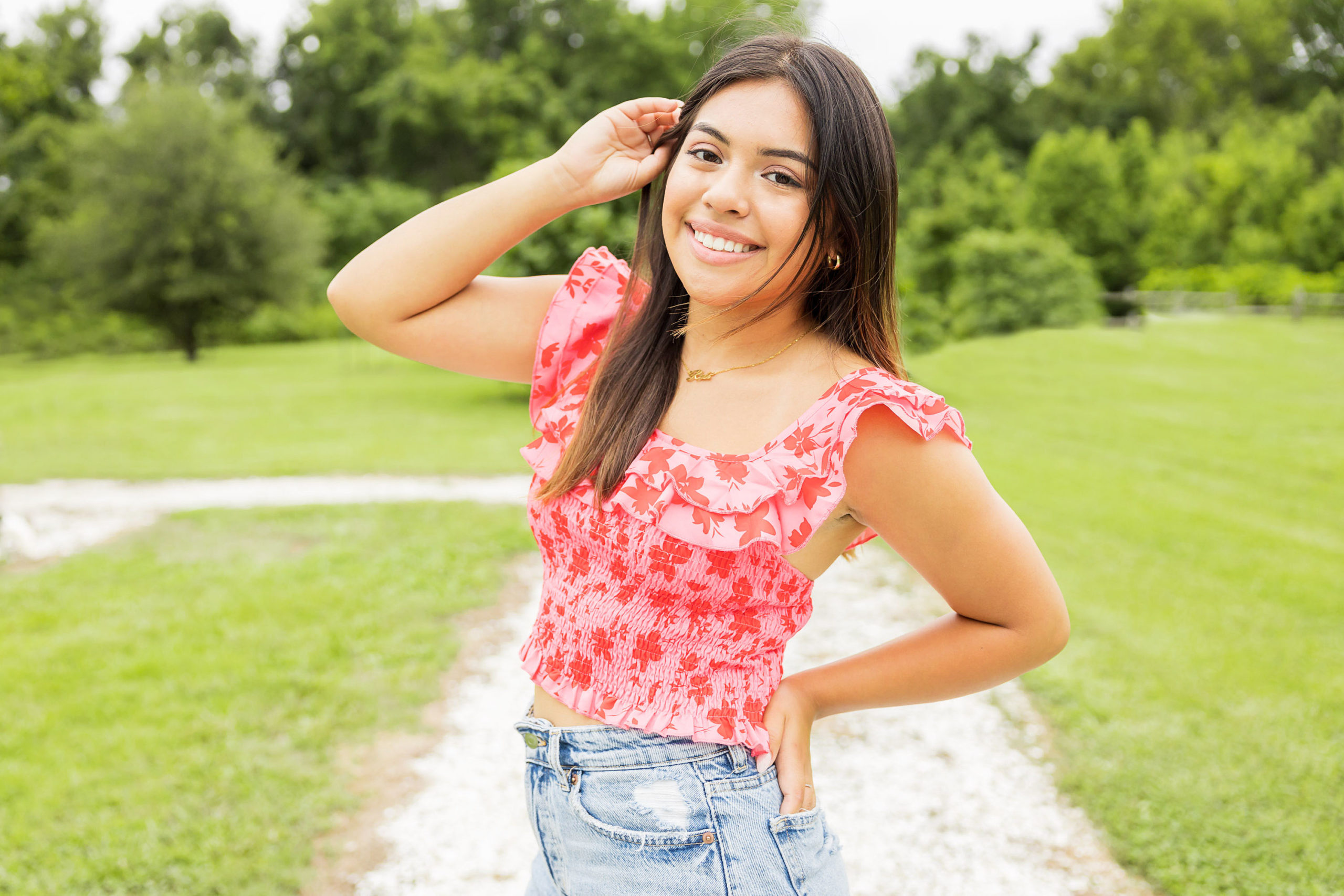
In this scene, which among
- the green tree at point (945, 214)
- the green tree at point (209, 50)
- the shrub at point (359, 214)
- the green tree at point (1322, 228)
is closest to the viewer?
the green tree at point (945, 214)

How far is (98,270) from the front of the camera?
2259 cm

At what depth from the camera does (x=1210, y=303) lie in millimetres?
24391

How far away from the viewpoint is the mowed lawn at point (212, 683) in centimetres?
317

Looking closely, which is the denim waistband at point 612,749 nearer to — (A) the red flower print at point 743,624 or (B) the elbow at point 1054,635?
(A) the red flower print at point 743,624

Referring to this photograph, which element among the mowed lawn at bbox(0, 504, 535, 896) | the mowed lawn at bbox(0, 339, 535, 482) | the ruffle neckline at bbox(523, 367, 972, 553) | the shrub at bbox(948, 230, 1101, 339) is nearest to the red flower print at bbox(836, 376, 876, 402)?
the ruffle neckline at bbox(523, 367, 972, 553)

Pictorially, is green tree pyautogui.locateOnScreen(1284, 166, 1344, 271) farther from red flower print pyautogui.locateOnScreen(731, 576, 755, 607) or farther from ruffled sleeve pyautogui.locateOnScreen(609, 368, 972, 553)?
red flower print pyautogui.locateOnScreen(731, 576, 755, 607)

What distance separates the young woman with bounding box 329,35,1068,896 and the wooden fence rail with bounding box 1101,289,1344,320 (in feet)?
79.2

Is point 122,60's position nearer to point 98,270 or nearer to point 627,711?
point 98,270

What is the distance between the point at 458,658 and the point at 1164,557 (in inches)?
182

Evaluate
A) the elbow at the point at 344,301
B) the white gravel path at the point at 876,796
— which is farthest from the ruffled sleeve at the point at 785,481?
the white gravel path at the point at 876,796

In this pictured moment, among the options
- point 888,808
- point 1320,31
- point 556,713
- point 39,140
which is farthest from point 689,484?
point 1320,31

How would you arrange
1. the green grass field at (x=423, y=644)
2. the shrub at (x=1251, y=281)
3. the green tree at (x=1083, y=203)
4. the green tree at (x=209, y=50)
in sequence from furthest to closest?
the green tree at (x=209, y=50) < the green tree at (x=1083, y=203) < the shrub at (x=1251, y=281) < the green grass field at (x=423, y=644)

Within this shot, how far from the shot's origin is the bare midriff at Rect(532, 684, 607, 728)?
53.4 inches

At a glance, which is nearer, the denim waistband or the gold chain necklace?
the denim waistband
